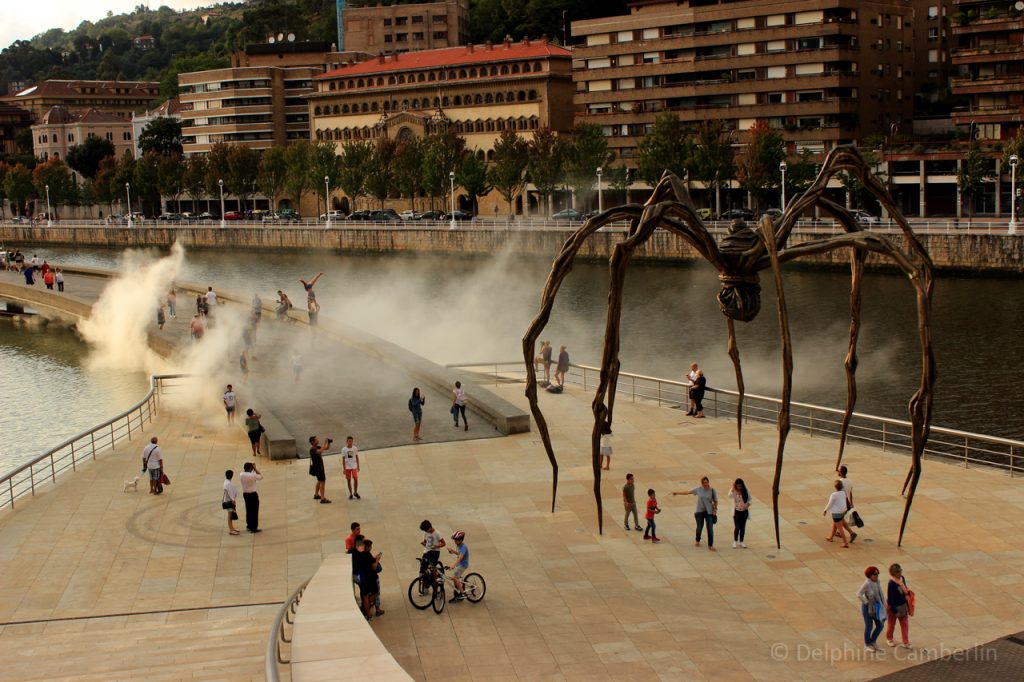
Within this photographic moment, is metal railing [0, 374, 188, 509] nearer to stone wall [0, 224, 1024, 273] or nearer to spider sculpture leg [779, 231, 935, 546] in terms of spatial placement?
spider sculpture leg [779, 231, 935, 546]

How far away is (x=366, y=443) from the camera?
102ft

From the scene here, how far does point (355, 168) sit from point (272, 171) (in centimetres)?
1866

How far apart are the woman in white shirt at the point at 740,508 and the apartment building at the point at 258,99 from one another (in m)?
158

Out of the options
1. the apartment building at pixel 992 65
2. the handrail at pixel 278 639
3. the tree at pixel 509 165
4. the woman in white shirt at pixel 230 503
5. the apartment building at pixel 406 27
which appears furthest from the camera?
the apartment building at pixel 406 27

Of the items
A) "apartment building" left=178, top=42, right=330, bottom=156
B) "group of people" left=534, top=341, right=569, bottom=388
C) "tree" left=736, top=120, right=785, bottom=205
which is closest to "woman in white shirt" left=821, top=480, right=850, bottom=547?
"group of people" left=534, top=341, right=569, bottom=388

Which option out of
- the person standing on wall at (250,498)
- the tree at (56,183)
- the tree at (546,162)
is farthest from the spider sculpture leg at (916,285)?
the tree at (56,183)

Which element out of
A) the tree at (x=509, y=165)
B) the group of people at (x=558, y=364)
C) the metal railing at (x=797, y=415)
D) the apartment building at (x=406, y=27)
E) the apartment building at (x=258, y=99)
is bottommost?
the metal railing at (x=797, y=415)

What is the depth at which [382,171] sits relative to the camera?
134 meters

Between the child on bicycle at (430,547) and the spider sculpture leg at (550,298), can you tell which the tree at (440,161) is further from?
the spider sculpture leg at (550,298)

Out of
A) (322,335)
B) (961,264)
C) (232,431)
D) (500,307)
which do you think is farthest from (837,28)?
(232,431)

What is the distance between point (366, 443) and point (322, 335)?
18.9 meters

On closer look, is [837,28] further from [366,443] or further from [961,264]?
[366,443]

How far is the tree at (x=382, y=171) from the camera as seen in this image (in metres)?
133

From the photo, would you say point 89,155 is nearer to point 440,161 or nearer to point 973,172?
point 440,161
